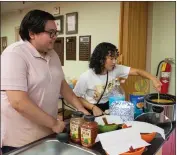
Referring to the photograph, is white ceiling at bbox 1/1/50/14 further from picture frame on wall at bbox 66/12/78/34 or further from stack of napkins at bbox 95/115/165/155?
stack of napkins at bbox 95/115/165/155

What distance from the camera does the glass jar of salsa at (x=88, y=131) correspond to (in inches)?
32.9

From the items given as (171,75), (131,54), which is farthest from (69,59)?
(171,75)

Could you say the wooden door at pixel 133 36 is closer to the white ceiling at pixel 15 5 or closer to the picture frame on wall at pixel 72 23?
the picture frame on wall at pixel 72 23

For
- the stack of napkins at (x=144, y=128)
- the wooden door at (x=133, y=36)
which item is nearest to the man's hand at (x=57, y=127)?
the stack of napkins at (x=144, y=128)

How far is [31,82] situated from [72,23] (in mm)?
2257

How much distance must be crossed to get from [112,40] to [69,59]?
813 millimetres

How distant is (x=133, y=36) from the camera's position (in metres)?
2.31

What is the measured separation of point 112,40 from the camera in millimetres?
2613

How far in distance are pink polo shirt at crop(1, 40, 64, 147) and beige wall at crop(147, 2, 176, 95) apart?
203 centimetres

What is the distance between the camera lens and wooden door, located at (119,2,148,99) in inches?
85.4

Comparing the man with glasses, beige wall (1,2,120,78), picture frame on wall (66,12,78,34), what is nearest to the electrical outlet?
beige wall (1,2,120,78)

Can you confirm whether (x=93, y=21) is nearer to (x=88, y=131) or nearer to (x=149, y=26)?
(x=149, y=26)

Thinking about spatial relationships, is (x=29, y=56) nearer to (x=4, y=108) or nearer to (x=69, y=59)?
(x=4, y=108)

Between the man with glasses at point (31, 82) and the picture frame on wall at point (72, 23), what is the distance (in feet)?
6.63
